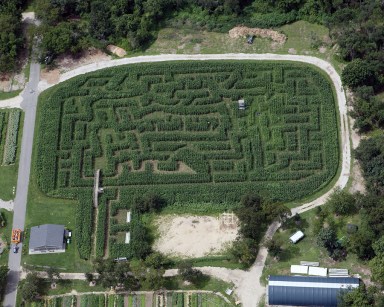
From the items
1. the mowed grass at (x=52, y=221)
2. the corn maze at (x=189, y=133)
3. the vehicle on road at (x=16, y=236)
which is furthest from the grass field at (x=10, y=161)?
the vehicle on road at (x=16, y=236)

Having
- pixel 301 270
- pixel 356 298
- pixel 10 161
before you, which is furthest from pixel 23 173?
pixel 356 298

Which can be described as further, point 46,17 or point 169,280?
point 46,17

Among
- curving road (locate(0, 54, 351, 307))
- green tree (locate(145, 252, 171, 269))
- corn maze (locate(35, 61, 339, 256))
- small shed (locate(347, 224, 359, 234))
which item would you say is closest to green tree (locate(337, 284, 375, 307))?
small shed (locate(347, 224, 359, 234))

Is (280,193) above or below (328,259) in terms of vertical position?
above

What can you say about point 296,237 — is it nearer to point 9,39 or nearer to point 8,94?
point 8,94

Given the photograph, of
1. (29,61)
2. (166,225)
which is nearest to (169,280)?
(166,225)

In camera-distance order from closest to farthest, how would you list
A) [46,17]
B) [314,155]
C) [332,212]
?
[332,212]
[314,155]
[46,17]

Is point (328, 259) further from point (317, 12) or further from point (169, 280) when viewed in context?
point (317, 12)

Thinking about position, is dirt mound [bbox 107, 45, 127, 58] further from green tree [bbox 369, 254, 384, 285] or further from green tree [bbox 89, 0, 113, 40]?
green tree [bbox 369, 254, 384, 285]
